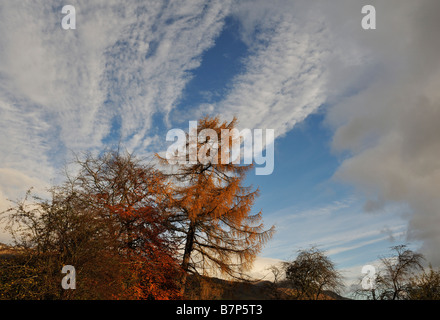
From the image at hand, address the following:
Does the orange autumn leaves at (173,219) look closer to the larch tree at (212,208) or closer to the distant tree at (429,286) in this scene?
the larch tree at (212,208)

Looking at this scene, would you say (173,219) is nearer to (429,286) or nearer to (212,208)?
(212,208)

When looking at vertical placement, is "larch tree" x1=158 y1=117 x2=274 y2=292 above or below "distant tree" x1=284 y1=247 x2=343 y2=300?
above

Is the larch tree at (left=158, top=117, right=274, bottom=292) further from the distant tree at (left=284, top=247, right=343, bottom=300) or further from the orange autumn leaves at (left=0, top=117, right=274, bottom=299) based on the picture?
the distant tree at (left=284, top=247, right=343, bottom=300)

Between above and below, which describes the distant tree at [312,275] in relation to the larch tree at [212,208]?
below

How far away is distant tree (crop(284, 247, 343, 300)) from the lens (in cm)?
2138

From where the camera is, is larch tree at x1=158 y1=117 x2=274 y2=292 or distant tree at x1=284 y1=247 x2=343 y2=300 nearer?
larch tree at x1=158 y1=117 x2=274 y2=292

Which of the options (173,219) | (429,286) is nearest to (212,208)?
(173,219)

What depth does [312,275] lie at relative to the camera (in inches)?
861

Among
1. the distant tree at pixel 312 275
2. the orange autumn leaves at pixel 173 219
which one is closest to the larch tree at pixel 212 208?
the orange autumn leaves at pixel 173 219

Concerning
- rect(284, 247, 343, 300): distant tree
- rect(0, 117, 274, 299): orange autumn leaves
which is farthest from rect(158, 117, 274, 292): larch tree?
rect(284, 247, 343, 300): distant tree

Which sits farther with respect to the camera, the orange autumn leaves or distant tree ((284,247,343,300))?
distant tree ((284,247,343,300))

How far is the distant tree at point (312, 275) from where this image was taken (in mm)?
21381

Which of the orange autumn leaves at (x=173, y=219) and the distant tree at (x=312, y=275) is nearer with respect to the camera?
the orange autumn leaves at (x=173, y=219)

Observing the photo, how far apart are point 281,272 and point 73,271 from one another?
64.4 ft
